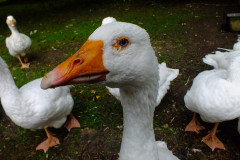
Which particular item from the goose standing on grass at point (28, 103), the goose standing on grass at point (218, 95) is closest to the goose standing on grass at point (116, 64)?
the goose standing on grass at point (218, 95)

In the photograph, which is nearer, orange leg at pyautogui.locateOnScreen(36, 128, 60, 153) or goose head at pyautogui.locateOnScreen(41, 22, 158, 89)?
goose head at pyautogui.locateOnScreen(41, 22, 158, 89)

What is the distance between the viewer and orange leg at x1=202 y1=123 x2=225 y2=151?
2.66 metres

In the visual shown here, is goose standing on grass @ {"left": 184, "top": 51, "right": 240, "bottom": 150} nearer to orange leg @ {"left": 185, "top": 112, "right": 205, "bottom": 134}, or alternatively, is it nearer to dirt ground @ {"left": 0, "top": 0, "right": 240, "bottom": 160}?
orange leg @ {"left": 185, "top": 112, "right": 205, "bottom": 134}

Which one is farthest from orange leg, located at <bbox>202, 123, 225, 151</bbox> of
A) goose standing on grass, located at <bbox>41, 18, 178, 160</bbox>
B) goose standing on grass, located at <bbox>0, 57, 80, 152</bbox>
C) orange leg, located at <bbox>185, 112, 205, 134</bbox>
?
goose standing on grass, located at <bbox>0, 57, 80, 152</bbox>

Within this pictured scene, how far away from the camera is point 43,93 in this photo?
8.66 ft

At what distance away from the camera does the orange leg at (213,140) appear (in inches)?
105

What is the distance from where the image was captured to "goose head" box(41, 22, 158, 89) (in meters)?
1.04

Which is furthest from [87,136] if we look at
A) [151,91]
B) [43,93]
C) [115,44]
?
[115,44]

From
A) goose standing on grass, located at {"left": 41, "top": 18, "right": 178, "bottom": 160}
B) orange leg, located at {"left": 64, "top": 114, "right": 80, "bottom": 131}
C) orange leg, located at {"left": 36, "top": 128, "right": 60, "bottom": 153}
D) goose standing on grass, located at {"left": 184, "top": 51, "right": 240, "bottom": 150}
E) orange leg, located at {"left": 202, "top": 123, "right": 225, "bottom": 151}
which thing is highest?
goose standing on grass, located at {"left": 41, "top": 18, "right": 178, "bottom": 160}

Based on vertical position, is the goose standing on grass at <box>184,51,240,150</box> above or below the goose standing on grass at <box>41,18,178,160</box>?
below

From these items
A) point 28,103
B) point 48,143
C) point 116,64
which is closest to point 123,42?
point 116,64

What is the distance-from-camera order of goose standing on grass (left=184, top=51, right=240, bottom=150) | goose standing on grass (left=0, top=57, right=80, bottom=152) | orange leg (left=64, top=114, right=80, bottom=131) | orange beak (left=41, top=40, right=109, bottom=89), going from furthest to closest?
orange leg (left=64, top=114, right=80, bottom=131), goose standing on grass (left=0, top=57, right=80, bottom=152), goose standing on grass (left=184, top=51, right=240, bottom=150), orange beak (left=41, top=40, right=109, bottom=89)

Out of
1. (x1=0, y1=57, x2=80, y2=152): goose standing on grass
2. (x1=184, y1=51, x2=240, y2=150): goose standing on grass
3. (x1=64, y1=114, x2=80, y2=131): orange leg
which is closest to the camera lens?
(x1=184, y1=51, x2=240, y2=150): goose standing on grass

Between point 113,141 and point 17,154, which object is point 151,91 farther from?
Result: point 17,154
